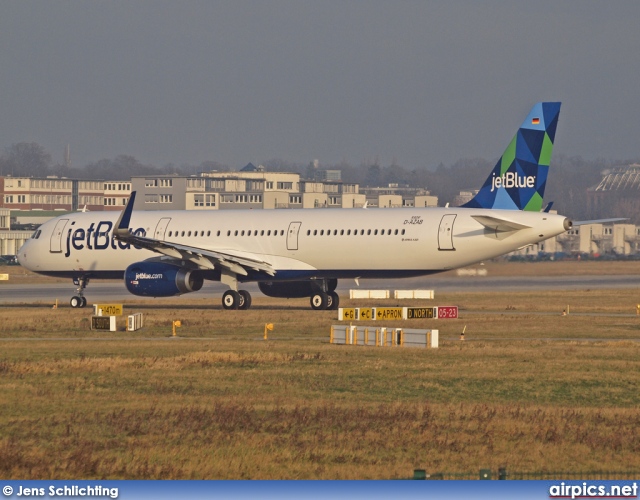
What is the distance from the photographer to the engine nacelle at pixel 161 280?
52.8 metres

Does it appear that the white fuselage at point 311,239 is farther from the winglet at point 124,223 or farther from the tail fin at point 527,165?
the winglet at point 124,223

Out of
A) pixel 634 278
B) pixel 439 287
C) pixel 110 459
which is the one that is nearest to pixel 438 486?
pixel 110 459

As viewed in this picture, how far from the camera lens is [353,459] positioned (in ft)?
57.0

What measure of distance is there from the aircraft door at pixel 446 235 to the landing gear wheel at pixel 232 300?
1025 centimetres

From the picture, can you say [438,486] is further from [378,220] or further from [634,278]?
[634,278]

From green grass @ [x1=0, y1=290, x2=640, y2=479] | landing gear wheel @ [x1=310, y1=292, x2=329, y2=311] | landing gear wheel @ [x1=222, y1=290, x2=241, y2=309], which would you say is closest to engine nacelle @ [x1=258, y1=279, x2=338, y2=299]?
landing gear wheel @ [x1=310, y1=292, x2=329, y2=311]

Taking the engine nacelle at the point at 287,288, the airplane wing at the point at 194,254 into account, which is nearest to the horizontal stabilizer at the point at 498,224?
the engine nacelle at the point at 287,288

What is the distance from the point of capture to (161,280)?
52812 millimetres

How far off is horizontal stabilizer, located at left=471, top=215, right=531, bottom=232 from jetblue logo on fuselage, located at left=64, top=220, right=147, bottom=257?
57.4ft

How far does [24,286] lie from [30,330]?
4853 centimetres

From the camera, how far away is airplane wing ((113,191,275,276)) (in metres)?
51.7

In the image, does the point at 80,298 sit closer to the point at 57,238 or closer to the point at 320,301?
the point at 57,238

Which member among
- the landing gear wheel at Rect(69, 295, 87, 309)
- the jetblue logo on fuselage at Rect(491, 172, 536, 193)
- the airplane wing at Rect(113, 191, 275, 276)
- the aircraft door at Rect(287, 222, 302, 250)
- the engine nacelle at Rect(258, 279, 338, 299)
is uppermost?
the jetblue logo on fuselage at Rect(491, 172, 536, 193)

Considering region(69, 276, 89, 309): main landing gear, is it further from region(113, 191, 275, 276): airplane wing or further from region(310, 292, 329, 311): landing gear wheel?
region(310, 292, 329, 311): landing gear wheel
